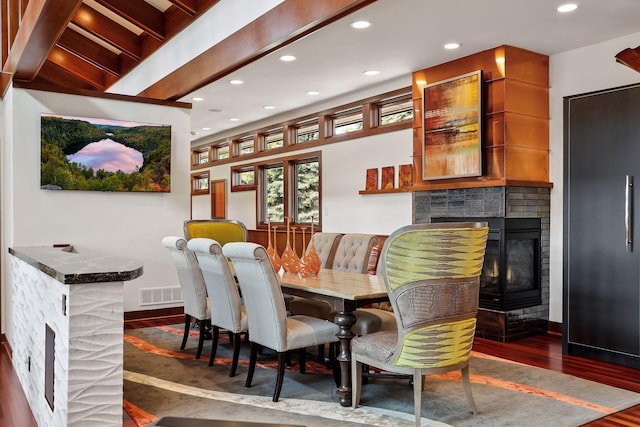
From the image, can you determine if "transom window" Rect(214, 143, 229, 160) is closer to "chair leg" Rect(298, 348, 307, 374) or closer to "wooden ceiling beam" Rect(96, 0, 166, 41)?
"wooden ceiling beam" Rect(96, 0, 166, 41)

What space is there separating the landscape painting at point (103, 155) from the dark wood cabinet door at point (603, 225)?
4038 millimetres

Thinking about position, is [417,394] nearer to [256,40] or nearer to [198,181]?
[256,40]

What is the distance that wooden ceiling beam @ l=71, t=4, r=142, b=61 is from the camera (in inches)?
247

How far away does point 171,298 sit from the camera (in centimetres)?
604

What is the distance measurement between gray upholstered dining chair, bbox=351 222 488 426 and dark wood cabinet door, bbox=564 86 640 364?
1913 millimetres

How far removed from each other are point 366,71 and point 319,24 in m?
2.19

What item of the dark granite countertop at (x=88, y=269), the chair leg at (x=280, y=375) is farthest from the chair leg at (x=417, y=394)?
the dark granite countertop at (x=88, y=269)

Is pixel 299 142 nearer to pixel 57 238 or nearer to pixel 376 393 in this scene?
pixel 57 238

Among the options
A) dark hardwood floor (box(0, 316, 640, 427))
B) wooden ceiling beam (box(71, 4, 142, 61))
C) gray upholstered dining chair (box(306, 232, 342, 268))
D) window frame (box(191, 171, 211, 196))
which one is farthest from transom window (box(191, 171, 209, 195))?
gray upholstered dining chair (box(306, 232, 342, 268))

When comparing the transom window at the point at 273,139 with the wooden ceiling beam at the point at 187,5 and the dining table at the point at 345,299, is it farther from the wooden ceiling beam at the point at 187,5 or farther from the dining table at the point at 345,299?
the dining table at the point at 345,299

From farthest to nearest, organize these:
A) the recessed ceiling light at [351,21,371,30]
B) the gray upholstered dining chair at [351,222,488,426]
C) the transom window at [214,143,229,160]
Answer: the transom window at [214,143,229,160] < the recessed ceiling light at [351,21,371,30] < the gray upholstered dining chair at [351,222,488,426]

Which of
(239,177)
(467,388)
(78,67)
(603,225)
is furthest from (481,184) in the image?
(239,177)

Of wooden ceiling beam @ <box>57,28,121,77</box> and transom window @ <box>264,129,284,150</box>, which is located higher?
wooden ceiling beam @ <box>57,28,121,77</box>

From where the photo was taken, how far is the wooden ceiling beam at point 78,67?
7188 millimetres
